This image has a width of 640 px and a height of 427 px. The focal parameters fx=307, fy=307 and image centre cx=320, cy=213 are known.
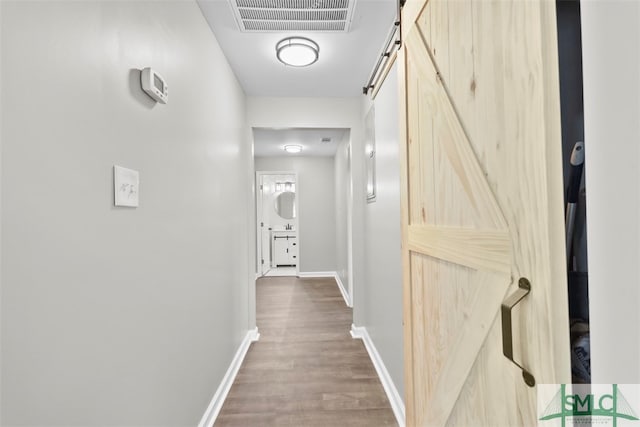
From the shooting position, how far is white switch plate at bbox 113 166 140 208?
99cm

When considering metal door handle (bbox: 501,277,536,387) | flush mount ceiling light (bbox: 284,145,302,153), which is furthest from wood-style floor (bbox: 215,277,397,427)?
flush mount ceiling light (bbox: 284,145,302,153)

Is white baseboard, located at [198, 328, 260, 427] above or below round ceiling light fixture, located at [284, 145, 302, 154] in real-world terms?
below

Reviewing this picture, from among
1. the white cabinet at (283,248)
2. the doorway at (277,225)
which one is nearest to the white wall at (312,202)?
the doorway at (277,225)

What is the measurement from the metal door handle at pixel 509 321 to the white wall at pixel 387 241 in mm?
1142

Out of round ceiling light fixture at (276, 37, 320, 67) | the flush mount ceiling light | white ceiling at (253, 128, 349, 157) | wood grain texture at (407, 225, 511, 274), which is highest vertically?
white ceiling at (253, 128, 349, 157)

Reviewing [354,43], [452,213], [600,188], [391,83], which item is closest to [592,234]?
[600,188]

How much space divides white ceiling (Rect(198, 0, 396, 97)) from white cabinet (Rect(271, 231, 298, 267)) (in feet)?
13.6

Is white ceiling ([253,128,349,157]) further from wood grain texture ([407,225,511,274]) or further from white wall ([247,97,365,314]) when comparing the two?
wood grain texture ([407,225,511,274])

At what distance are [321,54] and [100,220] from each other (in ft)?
6.31

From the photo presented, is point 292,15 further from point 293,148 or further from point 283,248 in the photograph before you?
point 283,248

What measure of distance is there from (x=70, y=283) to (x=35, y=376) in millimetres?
214

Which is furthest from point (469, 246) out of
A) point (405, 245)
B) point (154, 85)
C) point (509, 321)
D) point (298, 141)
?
point (298, 141)

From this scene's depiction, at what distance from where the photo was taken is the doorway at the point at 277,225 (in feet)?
20.3

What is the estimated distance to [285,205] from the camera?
277 inches
